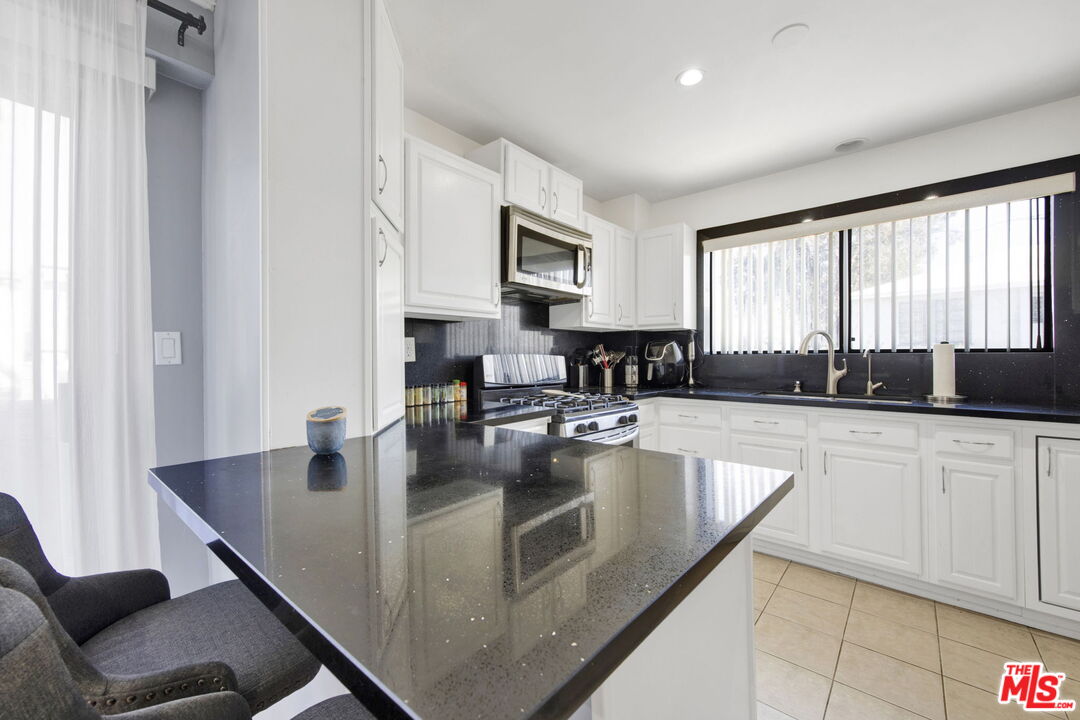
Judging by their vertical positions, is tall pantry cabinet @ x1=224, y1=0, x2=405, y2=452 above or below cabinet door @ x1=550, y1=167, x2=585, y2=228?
below

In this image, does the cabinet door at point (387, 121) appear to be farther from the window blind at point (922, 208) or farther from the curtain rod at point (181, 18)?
the window blind at point (922, 208)

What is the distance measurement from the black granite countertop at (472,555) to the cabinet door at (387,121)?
1.00 metres

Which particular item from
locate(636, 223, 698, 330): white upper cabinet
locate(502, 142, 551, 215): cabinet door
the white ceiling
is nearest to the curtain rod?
the white ceiling

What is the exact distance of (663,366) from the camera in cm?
353

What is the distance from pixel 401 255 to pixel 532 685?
1767 millimetres

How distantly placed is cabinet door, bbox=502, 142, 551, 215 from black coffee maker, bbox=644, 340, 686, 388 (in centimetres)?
144

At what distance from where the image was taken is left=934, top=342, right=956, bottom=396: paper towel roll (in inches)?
96.0

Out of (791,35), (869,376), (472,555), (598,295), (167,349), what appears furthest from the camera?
(598,295)

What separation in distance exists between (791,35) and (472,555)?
228 centimetres

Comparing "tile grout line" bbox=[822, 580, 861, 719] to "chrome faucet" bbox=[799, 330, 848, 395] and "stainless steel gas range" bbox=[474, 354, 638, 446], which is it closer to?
"chrome faucet" bbox=[799, 330, 848, 395]

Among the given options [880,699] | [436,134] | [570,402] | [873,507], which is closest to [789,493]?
[873,507]

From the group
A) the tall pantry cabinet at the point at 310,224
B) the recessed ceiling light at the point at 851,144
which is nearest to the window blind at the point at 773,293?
the recessed ceiling light at the point at 851,144

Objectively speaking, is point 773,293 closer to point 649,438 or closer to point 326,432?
point 649,438

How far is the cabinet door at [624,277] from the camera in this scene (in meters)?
3.38
